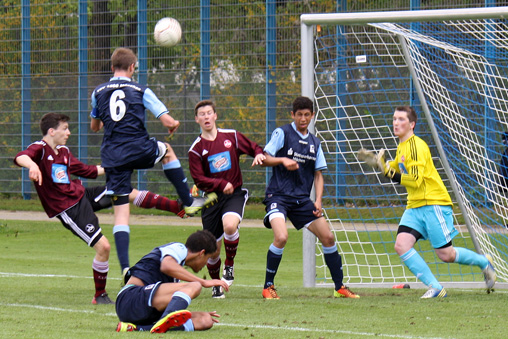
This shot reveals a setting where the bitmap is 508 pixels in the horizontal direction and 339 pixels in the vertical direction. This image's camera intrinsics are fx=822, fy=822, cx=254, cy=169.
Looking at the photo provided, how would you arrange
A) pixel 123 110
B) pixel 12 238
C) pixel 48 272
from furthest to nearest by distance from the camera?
pixel 12 238 < pixel 48 272 < pixel 123 110

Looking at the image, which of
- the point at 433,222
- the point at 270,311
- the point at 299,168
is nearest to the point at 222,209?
the point at 299,168

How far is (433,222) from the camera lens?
25.9 ft

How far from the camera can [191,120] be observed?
60.4ft

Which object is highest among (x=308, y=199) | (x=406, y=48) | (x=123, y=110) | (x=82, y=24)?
(x=82, y=24)

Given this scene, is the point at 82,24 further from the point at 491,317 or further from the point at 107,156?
the point at 491,317

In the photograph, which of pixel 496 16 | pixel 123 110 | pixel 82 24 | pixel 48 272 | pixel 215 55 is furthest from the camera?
pixel 82 24

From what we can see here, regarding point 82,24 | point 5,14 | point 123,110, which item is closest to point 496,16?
point 123,110

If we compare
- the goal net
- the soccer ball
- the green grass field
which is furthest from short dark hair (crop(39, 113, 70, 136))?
the goal net

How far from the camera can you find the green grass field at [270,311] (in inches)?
233

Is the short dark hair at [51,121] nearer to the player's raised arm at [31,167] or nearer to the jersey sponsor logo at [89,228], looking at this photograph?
the player's raised arm at [31,167]

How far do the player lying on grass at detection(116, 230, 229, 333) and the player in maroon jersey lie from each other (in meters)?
2.00

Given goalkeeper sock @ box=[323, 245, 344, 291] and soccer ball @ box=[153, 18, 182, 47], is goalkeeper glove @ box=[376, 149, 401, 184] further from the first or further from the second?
soccer ball @ box=[153, 18, 182, 47]

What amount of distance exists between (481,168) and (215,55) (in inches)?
376

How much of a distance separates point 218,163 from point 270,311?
6.27ft
